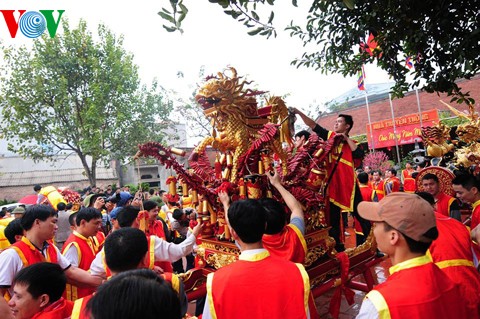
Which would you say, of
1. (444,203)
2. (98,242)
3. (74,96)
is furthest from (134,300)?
(74,96)

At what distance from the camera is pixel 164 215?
6637mm

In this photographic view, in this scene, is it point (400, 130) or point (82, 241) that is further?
point (400, 130)

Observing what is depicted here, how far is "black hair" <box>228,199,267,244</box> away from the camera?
5.91 ft

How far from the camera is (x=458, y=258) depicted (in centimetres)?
211

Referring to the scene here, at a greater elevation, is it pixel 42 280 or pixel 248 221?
pixel 248 221

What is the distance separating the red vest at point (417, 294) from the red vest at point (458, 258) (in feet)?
2.39

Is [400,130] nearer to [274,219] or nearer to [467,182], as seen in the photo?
[467,182]

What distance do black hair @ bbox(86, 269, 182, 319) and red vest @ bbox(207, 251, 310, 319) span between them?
731 millimetres

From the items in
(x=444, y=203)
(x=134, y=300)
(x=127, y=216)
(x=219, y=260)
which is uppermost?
(x=134, y=300)

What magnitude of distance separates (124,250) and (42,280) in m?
0.44

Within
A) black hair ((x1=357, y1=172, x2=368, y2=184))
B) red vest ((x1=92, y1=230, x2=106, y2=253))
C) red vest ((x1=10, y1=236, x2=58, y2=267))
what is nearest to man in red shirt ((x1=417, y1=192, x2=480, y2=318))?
red vest ((x1=10, y1=236, x2=58, y2=267))

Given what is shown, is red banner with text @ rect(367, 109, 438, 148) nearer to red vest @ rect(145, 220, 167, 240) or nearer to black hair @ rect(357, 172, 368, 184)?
black hair @ rect(357, 172, 368, 184)

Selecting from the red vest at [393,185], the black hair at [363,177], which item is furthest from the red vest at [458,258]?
the red vest at [393,185]

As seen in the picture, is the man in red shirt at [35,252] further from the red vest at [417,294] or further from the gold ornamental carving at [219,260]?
the red vest at [417,294]
